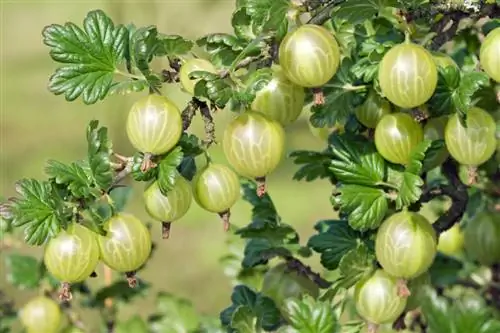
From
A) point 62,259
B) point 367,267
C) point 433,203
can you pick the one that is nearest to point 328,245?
point 367,267

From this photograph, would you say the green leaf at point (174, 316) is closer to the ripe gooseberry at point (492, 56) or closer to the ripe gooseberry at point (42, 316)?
the ripe gooseberry at point (42, 316)

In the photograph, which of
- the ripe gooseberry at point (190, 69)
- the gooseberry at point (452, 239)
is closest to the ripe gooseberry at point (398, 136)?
the ripe gooseberry at point (190, 69)

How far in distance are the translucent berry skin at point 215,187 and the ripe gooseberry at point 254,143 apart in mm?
19

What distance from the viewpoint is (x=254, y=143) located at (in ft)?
3.13

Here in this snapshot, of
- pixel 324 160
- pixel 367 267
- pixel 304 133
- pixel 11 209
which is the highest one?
pixel 11 209

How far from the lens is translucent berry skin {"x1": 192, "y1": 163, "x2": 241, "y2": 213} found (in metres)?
0.99

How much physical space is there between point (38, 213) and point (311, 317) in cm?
33

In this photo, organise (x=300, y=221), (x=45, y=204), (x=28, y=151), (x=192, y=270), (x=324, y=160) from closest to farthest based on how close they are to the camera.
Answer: (x=45, y=204), (x=324, y=160), (x=192, y=270), (x=300, y=221), (x=28, y=151)

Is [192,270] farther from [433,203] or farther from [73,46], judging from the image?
[73,46]

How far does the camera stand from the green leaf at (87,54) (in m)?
0.99

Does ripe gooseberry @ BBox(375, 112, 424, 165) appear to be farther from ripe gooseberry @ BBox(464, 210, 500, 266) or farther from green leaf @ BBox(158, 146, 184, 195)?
ripe gooseberry @ BBox(464, 210, 500, 266)

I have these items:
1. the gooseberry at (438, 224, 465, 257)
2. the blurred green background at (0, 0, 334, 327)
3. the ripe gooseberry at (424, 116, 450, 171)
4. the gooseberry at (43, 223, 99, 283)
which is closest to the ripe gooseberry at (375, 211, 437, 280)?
the ripe gooseberry at (424, 116, 450, 171)

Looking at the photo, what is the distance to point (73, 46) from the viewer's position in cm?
100

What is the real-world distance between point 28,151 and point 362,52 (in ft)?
19.4
